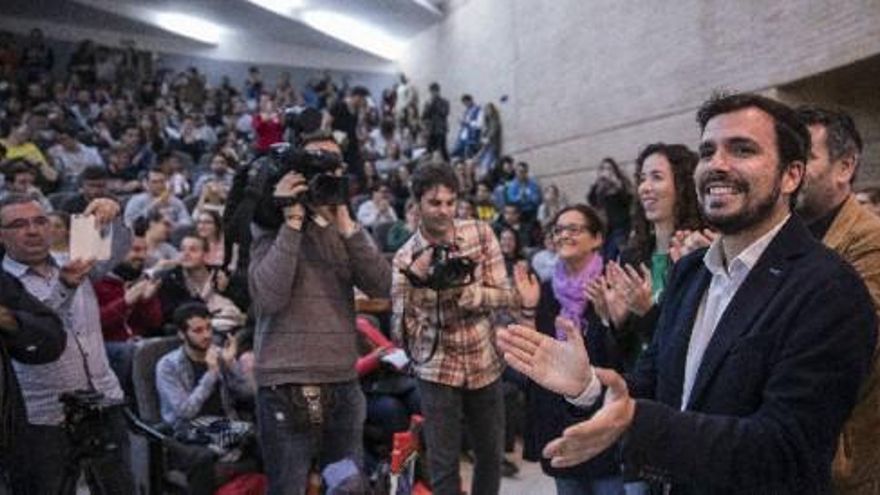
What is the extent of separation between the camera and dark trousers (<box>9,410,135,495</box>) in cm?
282

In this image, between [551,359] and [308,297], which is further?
[308,297]

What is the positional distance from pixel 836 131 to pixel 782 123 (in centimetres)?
63

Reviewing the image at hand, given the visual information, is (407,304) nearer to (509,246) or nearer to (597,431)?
(597,431)

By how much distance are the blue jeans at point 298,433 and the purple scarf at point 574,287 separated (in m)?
0.78

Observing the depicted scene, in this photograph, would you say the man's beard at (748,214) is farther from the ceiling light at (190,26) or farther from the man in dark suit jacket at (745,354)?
the ceiling light at (190,26)

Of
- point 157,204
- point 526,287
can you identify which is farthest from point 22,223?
point 157,204

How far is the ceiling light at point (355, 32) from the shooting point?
57.4ft

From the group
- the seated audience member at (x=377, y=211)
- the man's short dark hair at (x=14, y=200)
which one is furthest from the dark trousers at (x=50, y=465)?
the seated audience member at (x=377, y=211)

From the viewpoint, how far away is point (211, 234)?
214 inches

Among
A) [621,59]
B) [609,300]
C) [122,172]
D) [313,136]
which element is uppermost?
[621,59]

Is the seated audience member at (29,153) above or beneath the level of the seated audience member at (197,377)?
above

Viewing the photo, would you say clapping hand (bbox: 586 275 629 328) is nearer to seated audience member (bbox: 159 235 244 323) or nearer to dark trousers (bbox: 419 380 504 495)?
dark trousers (bbox: 419 380 504 495)

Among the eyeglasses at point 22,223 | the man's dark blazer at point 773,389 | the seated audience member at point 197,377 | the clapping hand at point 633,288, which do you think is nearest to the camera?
the man's dark blazer at point 773,389

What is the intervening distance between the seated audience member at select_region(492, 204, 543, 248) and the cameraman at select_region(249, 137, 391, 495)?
5.49 metres
